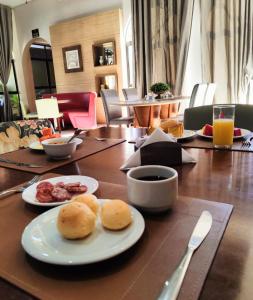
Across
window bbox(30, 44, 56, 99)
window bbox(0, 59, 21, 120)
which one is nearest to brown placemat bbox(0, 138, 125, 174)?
window bbox(0, 59, 21, 120)

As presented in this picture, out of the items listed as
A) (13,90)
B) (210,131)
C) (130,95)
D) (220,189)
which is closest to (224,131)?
(210,131)

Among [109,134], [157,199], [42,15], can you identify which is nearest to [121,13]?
[42,15]

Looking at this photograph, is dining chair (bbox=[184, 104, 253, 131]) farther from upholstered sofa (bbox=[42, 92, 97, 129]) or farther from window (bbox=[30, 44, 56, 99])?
window (bbox=[30, 44, 56, 99])

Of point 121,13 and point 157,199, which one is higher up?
point 121,13

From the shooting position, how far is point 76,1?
227 inches

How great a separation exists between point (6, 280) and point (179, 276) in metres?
0.25

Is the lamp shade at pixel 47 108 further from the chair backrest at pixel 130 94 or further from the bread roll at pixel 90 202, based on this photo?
the bread roll at pixel 90 202

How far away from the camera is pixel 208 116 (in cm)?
181

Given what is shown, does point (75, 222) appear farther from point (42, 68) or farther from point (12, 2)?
point (42, 68)

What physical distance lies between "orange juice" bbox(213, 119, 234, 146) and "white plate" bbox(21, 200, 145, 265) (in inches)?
29.0

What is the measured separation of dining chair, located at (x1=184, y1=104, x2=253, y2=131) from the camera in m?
1.67

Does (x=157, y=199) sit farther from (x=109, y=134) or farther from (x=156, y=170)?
(x=109, y=134)

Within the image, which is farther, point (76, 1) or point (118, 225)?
point (76, 1)

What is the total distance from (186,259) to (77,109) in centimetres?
596
